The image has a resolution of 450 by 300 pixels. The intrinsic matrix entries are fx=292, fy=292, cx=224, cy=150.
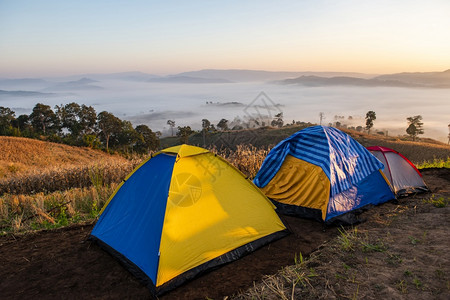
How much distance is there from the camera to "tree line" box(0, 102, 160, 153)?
1949 inches

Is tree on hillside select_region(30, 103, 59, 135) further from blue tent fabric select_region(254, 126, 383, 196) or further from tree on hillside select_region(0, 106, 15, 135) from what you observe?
blue tent fabric select_region(254, 126, 383, 196)

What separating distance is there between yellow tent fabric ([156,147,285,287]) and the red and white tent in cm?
399

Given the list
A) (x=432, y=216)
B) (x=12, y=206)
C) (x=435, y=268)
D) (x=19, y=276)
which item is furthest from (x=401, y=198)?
(x=12, y=206)

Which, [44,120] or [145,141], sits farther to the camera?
[44,120]

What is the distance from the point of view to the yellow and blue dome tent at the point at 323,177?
6.35m

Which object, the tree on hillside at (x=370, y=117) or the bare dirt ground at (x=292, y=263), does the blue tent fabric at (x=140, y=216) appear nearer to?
the bare dirt ground at (x=292, y=263)

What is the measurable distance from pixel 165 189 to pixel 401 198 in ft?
20.6

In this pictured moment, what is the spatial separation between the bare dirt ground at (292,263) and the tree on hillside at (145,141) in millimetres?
44897

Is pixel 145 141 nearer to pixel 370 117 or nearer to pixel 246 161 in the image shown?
pixel 246 161

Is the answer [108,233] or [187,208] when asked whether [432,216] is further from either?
[108,233]

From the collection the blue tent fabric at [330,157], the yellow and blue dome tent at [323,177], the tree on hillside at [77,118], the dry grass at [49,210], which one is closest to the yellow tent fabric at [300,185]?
the yellow and blue dome tent at [323,177]

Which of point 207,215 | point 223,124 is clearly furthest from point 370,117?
point 207,215

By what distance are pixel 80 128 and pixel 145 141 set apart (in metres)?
15.0

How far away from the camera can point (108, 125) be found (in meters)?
51.9
